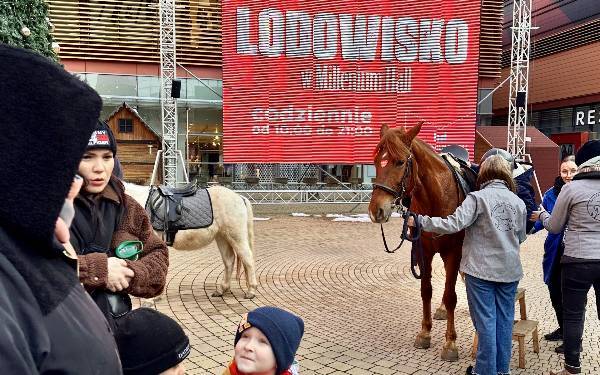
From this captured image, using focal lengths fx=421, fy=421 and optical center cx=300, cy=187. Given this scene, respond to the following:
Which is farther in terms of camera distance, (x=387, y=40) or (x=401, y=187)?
(x=387, y=40)

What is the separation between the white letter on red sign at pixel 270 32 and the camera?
47.6ft

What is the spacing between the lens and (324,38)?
1494 centimetres

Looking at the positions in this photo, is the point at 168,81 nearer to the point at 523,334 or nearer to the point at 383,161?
the point at 383,161

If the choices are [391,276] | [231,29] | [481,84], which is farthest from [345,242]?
[481,84]

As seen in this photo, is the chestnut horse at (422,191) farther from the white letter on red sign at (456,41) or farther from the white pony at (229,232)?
the white letter on red sign at (456,41)

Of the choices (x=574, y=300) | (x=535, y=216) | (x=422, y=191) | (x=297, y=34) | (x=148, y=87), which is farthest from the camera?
(x=148, y=87)

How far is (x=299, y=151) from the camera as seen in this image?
1489 centimetres

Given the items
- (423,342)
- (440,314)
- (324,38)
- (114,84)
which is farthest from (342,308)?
(114,84)

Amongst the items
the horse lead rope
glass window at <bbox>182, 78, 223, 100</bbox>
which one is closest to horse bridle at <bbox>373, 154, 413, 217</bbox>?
the horse lead rope

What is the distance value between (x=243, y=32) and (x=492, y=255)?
510 inches

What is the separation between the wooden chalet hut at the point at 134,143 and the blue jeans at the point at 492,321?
13996mm

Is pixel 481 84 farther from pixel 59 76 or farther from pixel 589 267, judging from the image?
pixel 59 76

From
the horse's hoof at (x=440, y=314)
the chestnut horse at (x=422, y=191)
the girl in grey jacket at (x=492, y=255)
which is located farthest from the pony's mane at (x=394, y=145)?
the horse's hoof at (x=440, y=314)

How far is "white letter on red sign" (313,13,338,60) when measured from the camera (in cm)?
1491
